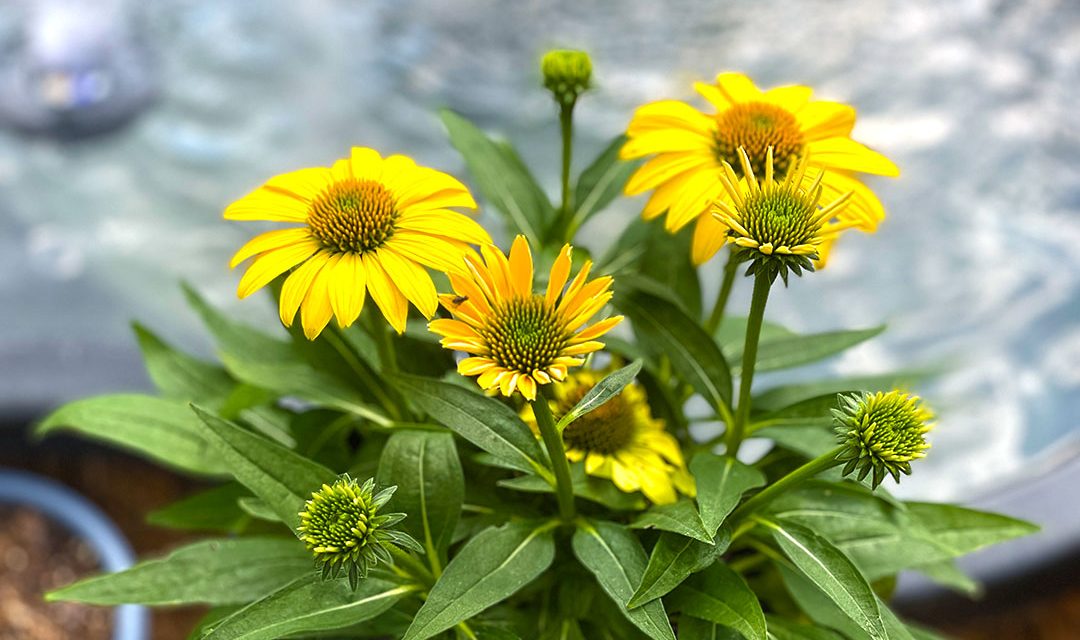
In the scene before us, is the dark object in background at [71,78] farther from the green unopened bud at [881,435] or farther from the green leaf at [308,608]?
the green unopened bud at [881,435]

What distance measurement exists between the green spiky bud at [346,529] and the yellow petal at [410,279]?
0.26 feet

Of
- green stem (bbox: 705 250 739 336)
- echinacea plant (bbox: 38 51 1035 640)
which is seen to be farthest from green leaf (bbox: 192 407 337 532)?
green stem (bbox: 705 250 739 336)

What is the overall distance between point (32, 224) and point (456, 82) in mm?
665

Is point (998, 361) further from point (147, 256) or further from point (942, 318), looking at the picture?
point (147, 256)

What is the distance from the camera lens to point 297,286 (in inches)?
16.6

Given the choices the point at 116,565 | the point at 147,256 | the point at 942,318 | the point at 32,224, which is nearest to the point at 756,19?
the point at 942,318

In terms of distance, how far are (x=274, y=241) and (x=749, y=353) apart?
0.21 metres

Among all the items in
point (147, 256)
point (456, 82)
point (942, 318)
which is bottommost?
point (147, 256)

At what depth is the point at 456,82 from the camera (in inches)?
64.4

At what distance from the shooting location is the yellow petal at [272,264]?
16.6 inches

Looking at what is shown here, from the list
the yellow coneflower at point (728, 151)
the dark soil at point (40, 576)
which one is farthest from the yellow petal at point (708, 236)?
the dark soil at point (40, 576)

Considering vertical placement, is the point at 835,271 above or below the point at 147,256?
above

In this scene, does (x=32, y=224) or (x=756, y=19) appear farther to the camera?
(x=756, y=19)

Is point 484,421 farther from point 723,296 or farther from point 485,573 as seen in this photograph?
point 723,296
